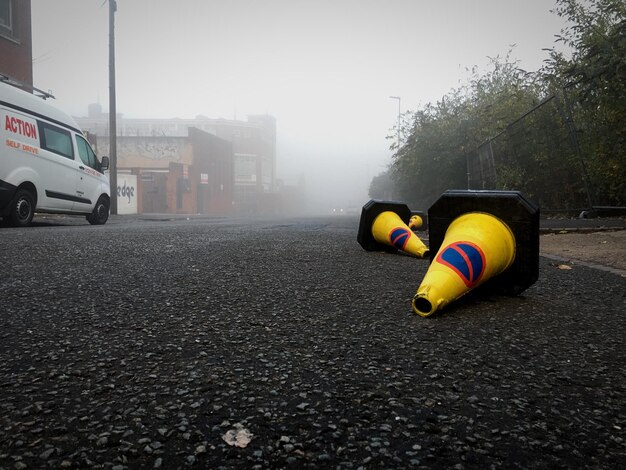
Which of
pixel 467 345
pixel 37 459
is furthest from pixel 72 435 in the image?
pixel 467 345

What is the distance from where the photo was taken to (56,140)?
29.4 ft

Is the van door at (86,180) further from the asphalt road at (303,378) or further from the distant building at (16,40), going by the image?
the asphalt road at (303,378)

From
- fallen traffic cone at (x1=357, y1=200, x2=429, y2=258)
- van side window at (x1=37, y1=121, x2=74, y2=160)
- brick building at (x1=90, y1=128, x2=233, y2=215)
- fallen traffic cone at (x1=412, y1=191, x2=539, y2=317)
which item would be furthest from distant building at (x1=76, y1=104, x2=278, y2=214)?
fallen traffic cone at (x1=412, y1=191, x2=539, y2=317)

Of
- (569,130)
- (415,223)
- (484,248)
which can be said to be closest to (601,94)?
(569,130)

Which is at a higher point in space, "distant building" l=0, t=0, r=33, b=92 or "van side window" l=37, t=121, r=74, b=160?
"distant building" l=0, t=0, r=33, b=92

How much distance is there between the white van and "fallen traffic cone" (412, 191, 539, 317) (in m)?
8.13

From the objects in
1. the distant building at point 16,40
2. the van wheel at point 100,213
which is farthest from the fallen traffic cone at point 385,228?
the distant building at point 16,40

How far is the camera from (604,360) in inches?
57.1

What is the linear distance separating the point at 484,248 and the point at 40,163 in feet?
29.0

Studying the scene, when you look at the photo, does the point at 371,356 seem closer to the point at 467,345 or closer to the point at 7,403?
the point at 467,345

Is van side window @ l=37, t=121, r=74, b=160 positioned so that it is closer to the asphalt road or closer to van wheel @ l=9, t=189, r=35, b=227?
van wheel @ l=9, t=189, r=35, b=227

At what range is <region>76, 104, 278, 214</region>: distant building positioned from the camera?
57.7 meters

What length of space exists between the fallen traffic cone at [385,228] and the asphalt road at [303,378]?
173cm

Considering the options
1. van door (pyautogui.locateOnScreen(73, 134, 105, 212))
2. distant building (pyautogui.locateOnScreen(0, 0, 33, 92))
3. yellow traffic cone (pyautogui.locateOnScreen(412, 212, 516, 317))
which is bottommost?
yellow traffic cone (pyautogui.locateOnScreen(412, 212, 516, 317))
